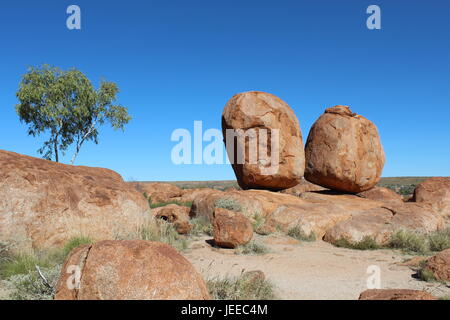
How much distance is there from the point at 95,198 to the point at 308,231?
6048 millimetres

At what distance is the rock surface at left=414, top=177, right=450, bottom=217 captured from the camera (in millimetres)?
16141

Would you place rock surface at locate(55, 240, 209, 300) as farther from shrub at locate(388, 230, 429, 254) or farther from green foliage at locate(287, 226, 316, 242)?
shrub at locate(388, 230, 429, 254)

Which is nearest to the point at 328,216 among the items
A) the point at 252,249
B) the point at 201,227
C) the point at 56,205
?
the point at 252,249

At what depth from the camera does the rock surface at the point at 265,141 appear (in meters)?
14.0

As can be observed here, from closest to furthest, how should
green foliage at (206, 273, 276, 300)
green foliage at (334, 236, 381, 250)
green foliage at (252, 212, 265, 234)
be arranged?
green foliage at (206, 273, 276, 300)
green foliage at (334, 236, 381, 250)
green foliage at (252, 212, 265, 234)

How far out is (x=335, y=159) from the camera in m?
15.3

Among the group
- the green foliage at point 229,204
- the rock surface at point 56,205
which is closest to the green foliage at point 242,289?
→ the rock surface at point 56,205

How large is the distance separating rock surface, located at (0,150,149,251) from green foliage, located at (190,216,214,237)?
9.09 ft

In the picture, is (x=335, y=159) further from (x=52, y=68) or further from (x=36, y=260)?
(x=52, y=68)

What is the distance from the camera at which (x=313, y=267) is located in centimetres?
734

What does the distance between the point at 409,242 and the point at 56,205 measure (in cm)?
811

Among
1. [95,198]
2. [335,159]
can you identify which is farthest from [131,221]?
[335,159]

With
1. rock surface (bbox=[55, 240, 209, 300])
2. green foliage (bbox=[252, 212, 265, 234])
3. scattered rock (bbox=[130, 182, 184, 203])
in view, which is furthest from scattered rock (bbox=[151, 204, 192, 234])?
scattered rock (bbox=[130, 182, 184, 203])

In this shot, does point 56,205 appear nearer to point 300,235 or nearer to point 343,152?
point 300,235
